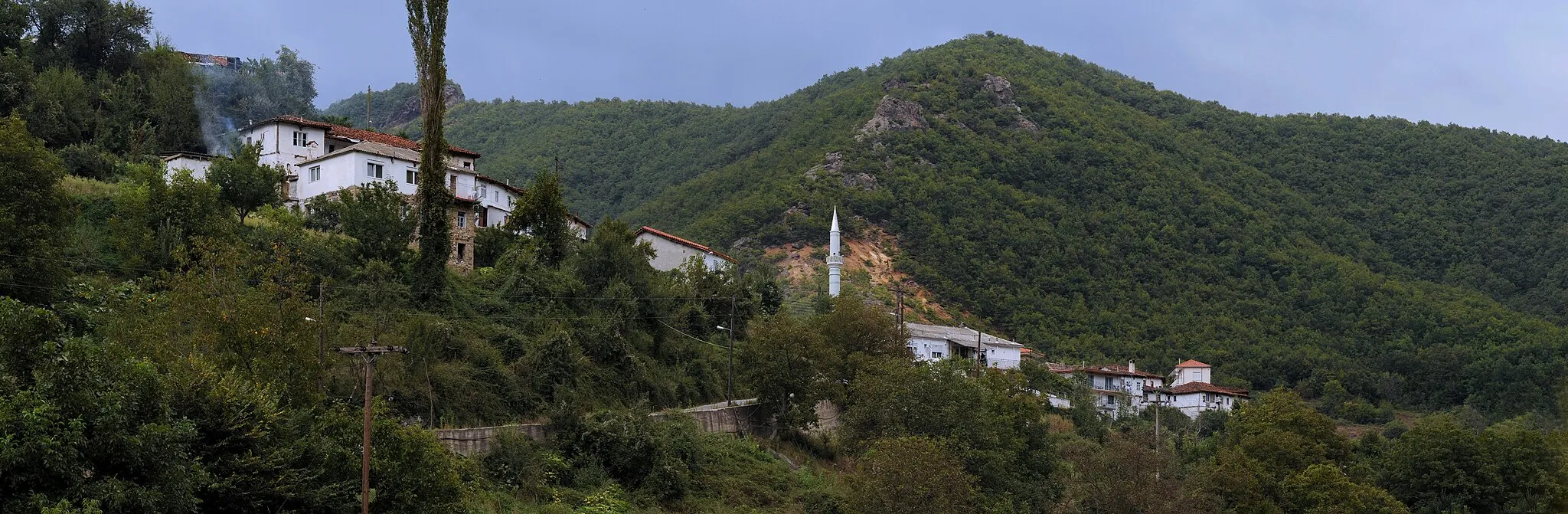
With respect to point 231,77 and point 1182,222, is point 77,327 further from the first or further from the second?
point 1182,222

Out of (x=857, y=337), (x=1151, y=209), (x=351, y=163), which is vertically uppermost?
(x=1151, y=209)

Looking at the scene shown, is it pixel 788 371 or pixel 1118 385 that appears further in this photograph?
pixel 1118 385

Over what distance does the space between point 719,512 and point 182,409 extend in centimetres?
1718

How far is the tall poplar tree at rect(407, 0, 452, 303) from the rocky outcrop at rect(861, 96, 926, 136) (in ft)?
235

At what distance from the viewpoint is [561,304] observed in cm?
4278

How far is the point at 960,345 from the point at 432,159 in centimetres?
3869

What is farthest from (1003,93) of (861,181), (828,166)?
(828,166)

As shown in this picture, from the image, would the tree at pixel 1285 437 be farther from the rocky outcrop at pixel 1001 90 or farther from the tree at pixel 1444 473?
the rocky outcrop at pixel 1001 90

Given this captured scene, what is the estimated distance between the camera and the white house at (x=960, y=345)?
70000mm

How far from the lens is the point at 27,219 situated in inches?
1171

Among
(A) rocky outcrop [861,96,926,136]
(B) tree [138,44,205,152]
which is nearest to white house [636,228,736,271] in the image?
(B) tree [138,44,205,152]

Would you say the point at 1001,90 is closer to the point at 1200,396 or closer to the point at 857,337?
the point at 1200,396

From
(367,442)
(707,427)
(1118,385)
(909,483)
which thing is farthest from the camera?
(1118,385)

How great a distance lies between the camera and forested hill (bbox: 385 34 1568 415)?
88.0m
